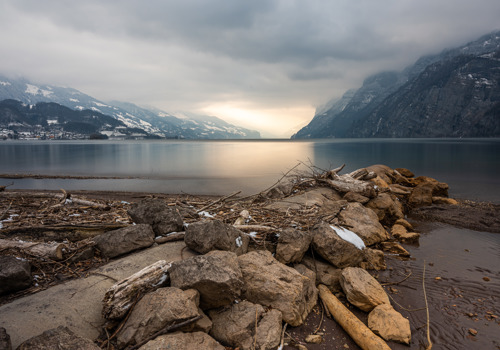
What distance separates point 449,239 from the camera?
9344 mm

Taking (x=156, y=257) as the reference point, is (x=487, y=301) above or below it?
below

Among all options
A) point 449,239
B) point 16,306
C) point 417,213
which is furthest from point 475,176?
point 16,306

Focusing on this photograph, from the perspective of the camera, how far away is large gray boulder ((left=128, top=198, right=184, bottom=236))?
20.2 feet

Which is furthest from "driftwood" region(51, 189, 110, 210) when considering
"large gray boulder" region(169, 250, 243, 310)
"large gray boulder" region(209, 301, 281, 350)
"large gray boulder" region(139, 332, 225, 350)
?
"large gray boulder" region(139, 332, 225, 350)

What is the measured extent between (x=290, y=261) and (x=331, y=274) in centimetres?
108

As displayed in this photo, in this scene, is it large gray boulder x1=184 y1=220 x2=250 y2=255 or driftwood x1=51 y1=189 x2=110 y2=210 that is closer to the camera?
large gray boulder x1=184 y1=220 x2=250 y2=255

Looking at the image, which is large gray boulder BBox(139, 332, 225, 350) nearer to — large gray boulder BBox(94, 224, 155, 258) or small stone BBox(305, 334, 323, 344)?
small stone BBox(305, 334, 323, 344)

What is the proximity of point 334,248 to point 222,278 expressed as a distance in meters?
3.49

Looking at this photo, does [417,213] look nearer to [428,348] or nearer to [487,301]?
[487,301]

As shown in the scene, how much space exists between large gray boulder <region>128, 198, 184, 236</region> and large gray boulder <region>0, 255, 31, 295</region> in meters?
2.26

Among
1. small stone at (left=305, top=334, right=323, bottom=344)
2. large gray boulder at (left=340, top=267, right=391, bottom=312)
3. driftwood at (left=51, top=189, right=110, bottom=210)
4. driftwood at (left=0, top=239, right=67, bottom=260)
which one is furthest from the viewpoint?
driftwood at (left=51, top=189, right=110, bottom=210)

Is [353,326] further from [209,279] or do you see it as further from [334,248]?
[209,279]

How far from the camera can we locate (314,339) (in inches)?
173

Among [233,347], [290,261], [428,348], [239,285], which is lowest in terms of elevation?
[428,348]
